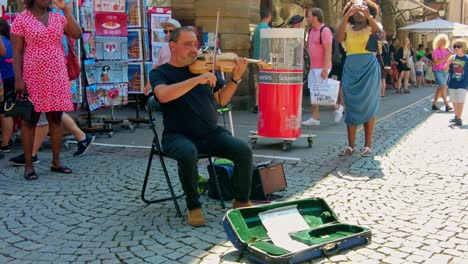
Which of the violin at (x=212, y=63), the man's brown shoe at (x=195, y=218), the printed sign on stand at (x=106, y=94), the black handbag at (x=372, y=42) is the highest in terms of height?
the black handbag at (x=372, y=42)

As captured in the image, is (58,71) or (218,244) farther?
(58,71)

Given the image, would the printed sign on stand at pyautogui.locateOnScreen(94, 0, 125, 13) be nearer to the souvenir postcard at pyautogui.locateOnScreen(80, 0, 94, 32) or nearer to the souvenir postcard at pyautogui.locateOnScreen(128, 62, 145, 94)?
the souvenir postcard at pyautogui.locateOnScreen(80, 0, 94, 32)

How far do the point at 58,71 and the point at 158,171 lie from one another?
1.48 m

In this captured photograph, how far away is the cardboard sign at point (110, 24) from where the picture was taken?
8461 mm

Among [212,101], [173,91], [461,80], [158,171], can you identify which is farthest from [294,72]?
[461,80]

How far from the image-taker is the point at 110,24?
8.52m

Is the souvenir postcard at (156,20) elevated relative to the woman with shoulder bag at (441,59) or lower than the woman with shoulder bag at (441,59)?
elevated

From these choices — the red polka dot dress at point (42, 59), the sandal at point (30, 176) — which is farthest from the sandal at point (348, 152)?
the sandal at point (30, 176)

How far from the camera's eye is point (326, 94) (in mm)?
8922

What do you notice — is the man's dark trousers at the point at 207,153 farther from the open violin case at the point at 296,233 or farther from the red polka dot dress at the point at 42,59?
the red polka dot dress at the point at 42,59

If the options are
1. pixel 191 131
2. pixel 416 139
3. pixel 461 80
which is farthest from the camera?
pixel 461 80

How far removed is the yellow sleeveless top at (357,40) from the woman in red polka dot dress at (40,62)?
125 inches

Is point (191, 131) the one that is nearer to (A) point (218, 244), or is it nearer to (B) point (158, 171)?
(A) point (218, 244)

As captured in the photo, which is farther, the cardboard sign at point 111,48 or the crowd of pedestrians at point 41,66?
the cardboard sign at point 111,48
